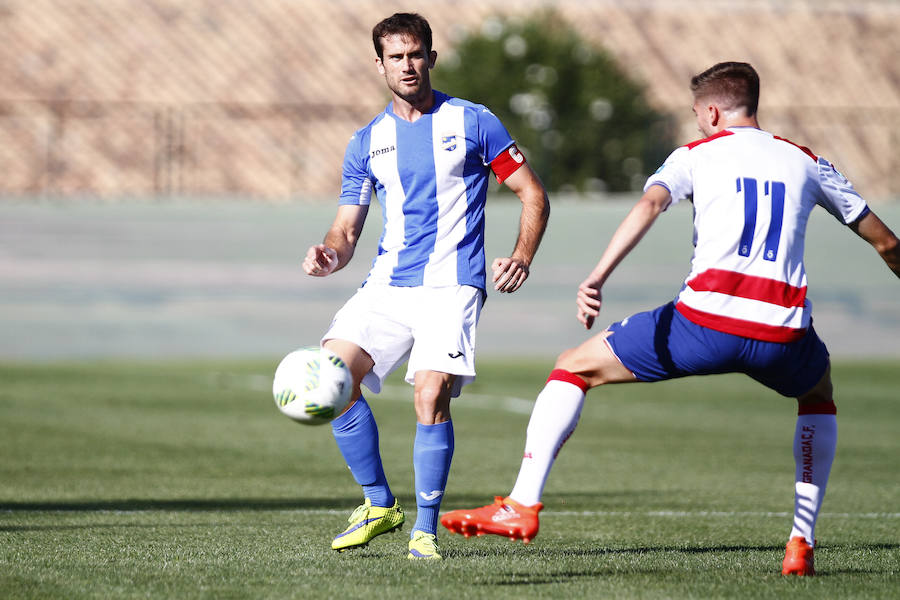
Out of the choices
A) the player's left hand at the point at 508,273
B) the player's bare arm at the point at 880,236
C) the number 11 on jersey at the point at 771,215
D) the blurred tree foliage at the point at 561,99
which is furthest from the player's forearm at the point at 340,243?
the blurred tree foliage at the point at 561,99

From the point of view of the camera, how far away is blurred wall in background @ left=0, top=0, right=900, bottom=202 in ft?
92.4

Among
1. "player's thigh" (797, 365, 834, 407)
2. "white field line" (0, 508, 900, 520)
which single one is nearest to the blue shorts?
"player's thigh" (797, 365, 834, 407)

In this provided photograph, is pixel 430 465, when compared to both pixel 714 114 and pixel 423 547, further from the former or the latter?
pixel 714 114

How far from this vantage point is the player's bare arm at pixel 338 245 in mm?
6406

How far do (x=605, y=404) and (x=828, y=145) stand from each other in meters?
19.1

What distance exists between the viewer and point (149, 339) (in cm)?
2309

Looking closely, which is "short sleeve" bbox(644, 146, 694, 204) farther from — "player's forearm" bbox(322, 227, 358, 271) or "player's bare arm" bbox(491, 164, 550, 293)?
"player's forearm" bbox(322, 227, 358, 271)

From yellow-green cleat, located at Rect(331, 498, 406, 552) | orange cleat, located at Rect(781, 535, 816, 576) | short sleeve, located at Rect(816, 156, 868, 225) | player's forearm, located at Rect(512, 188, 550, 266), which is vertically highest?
short sleeve, located at Rect(816, 156, 868, 225)

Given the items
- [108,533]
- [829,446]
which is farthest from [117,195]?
[829,446]

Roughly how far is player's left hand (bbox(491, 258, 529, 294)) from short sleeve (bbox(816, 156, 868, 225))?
4.12 feet

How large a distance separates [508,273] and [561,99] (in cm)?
2749

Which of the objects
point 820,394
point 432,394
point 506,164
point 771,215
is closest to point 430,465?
point 432,394

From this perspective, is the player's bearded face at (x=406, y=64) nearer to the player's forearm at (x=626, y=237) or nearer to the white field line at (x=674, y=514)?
the player's forearm at (x=626, y=237)

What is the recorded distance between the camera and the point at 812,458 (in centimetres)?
586
